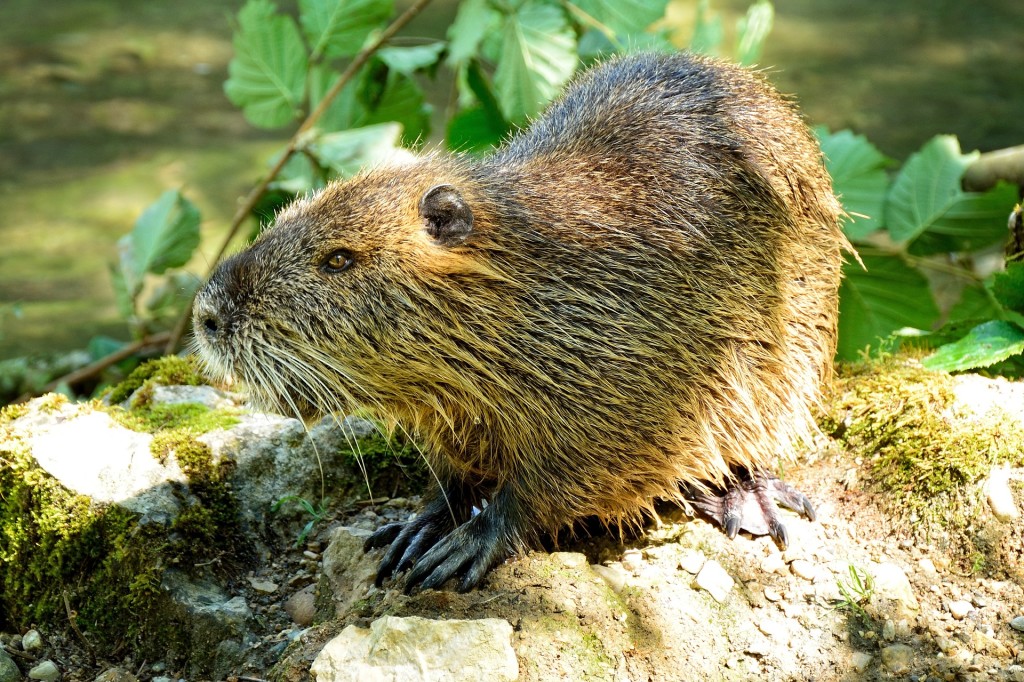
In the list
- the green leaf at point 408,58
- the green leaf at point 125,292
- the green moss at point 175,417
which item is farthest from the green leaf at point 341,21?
the green moss at point 175,417

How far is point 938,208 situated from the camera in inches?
173

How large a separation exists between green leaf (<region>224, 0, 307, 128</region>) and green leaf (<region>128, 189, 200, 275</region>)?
531 millimetres

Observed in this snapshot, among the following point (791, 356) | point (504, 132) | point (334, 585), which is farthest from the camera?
point (504, 132)

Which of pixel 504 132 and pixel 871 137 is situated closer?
pixel 504 132

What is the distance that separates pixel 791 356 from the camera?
10.4ft

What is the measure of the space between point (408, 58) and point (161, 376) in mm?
1894

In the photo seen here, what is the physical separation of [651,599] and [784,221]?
1.25 metres

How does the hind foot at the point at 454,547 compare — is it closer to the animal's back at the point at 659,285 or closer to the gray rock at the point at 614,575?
the animal's back at the point at 659,285

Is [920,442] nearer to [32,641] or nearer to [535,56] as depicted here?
[535,56]

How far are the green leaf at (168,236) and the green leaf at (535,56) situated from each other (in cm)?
160

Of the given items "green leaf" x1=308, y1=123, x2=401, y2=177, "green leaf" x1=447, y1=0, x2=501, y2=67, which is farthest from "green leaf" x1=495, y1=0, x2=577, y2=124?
"green leaf" x1=308, y1=123, x2=401, y2=177

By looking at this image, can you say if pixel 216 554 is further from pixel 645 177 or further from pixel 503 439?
pixel 645 177

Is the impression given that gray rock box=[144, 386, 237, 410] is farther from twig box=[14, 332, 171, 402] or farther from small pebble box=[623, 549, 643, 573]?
small pebble box=[623, 549, 643, 573]

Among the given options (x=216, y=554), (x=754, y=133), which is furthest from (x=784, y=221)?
(x=216, y=554)
